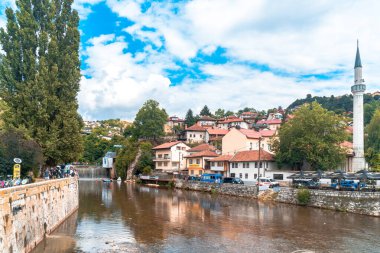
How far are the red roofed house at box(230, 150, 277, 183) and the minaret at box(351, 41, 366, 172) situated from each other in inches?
517

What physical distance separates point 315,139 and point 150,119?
56832 millimetres

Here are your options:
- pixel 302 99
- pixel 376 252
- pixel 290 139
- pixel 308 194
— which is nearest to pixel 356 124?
pixel 290 139

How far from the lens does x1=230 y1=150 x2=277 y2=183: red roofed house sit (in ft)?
Result: 193

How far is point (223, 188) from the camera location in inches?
2280

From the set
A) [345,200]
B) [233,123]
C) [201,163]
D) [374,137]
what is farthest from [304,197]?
[233,123]

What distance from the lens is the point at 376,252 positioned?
22000 millimetres

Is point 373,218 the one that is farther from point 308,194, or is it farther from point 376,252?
point 376,252

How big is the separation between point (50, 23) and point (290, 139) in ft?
124

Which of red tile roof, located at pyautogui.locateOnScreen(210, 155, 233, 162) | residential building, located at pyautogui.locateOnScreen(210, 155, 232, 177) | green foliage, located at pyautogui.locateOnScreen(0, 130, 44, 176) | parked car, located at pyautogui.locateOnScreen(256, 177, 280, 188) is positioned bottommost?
parked car, located at pyautogui.locateOnScreen(256, 177, 280, 188)

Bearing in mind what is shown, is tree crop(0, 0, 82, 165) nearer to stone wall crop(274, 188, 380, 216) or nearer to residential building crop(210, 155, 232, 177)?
stone wall crop(274, 188, 380, 216)

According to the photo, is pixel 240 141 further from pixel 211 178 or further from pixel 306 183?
pixel 306 183

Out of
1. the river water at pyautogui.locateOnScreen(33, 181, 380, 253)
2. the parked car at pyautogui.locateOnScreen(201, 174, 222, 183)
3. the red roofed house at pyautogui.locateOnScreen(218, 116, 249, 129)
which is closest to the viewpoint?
the river water at pyautogui.locateOnScreen(33, 181, 380, 253)

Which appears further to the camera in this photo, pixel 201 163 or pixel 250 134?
pixel 201 163

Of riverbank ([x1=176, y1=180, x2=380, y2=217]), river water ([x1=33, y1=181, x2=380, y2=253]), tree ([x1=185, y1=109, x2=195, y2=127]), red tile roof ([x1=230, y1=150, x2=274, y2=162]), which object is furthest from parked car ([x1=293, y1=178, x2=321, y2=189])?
tree ([x1=185, y1=109, x2=195, y2=127])
